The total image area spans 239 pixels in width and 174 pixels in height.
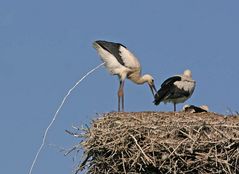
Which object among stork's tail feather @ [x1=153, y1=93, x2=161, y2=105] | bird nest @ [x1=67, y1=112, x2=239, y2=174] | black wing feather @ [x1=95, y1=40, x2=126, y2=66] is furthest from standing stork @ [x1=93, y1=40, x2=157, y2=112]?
bird nest @ [x1=67, y1=112, x2=239, y2=174]

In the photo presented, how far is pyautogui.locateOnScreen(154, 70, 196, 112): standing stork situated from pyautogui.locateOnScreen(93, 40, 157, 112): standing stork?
0.66 meters

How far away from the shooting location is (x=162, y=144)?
12.2 m

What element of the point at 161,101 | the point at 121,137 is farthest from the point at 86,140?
the point at 161,101

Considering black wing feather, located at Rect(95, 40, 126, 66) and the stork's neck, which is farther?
the stork's neck

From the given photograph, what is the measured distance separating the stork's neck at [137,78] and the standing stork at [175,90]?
714 mm

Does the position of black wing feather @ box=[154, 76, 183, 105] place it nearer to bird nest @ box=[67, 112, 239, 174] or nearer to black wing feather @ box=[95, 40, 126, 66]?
black wing feather @ box=[95, 40, 126, 66]

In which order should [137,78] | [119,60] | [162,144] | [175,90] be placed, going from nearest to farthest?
[162,144] < [175,90] < [119,60] < [137,78]

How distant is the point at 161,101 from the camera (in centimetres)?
1644

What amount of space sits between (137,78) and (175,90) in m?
1.16

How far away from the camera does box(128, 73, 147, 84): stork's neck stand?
1712 cm

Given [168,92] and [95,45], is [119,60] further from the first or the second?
[168,92]

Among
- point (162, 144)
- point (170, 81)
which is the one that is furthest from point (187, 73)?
point (162, 144)

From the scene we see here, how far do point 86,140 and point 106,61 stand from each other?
4219 mm

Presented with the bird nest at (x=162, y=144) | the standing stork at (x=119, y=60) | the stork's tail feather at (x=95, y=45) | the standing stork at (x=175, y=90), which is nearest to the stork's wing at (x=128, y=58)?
the standing stork at (x=119, y=60)
